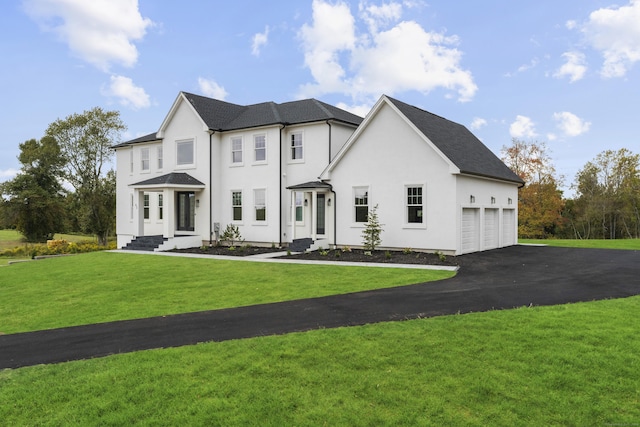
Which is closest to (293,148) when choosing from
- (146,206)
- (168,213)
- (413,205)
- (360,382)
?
(413,205)

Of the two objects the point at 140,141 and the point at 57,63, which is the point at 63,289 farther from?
the point at 140,141

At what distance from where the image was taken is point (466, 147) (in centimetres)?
2266

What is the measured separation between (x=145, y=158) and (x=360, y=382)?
2839 centimetres

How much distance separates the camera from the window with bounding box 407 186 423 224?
19359 millimetres

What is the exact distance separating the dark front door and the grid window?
11.3 m

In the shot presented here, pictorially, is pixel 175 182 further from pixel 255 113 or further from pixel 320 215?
pixel 320 215

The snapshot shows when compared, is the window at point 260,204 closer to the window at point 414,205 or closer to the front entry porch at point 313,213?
the front entry porch at point 313,213

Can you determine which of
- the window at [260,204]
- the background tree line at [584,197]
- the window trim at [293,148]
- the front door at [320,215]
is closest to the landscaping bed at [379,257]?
the front door at [320,215]

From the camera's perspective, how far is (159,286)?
12992 millimetres

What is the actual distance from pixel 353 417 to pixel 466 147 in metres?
20.5

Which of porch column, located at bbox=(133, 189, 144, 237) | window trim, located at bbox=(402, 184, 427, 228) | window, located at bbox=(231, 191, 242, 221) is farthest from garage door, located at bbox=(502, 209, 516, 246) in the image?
porch column, located at bbox=(133, 189, 144, 237)

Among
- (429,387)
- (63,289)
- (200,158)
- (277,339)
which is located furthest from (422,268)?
(200,158)

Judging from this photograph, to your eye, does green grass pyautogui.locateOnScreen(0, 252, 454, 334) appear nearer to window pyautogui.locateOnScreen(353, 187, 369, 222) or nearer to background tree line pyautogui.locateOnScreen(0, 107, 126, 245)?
window pyautogui.locateOnScreen(353, 187, 369, 222)

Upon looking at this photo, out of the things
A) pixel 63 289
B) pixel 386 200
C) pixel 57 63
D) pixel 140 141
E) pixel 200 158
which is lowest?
pixel 63 289
